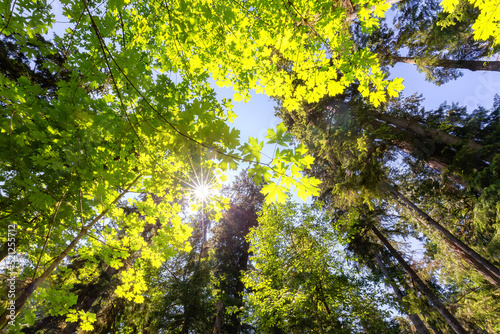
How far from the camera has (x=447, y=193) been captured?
17.4ft

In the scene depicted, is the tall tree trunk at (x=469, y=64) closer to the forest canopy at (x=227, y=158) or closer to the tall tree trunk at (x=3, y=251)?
the forest canopy at (x=227, y=158)

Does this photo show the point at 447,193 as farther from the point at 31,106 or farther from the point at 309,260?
the point at 31,106

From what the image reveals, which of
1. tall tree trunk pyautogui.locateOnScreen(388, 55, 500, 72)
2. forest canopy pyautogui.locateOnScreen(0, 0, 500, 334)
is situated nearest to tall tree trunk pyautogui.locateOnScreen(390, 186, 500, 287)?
forest canopy pyautogui.locateOnScreen(0, 0, 500, 334)

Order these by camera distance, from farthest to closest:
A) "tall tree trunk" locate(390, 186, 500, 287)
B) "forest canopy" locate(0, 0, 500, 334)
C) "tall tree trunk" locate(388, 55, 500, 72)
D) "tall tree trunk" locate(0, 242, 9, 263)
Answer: "tall tree trunk" locate(388, 55, 500, 72) < "tall tree trunk" locate(390, 186, 500, 287) < "tall tree trunk" locate(0, 242, 9, 263) < "forest canopy" locate(0, 0, 500, 334)

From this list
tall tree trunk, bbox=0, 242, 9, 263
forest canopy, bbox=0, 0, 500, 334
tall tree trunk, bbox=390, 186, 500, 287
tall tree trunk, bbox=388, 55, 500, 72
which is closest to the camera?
forest canopy, bbox=0, 0, 500, 334

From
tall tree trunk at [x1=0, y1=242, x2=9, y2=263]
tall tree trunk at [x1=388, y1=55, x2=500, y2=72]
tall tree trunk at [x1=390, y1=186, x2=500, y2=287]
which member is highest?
tall tree trunk at [x1=388, y1=55, x2=500, y2=72]

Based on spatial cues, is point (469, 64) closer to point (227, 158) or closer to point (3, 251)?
point (227, 158)

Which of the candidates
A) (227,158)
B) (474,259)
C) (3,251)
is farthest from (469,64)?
(3,251)

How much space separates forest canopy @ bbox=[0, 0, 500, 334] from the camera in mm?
1848

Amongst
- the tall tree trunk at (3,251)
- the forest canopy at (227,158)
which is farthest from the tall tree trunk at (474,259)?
the tall tree trunk at (3,251)

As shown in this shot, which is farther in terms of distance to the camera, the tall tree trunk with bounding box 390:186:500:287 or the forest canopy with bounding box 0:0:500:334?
the tall tree trunk with bounding box 390:186:500:287

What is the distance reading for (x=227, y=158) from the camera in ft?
4.65

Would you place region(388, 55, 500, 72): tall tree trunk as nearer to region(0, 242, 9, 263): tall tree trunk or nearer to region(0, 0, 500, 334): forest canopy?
region(0, 0, 500, 334): forest canopy

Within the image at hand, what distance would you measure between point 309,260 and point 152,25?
733 cm
